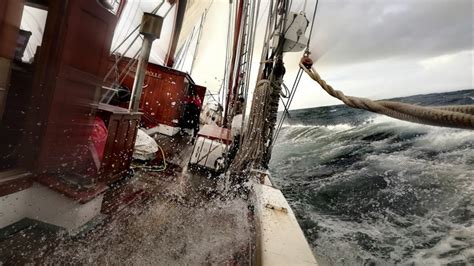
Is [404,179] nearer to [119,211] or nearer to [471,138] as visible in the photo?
[471,138]

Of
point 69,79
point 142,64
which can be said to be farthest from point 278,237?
point 142,64

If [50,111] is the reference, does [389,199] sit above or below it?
below

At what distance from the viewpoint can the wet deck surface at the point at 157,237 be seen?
7.07 feet

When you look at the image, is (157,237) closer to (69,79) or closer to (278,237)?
(278,237)

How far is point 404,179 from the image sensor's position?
9.05m

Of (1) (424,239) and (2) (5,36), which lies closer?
(2) (5,36)

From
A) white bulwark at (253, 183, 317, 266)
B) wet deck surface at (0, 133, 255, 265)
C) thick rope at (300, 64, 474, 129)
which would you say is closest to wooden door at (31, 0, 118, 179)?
wet deck surface at (0, 133, 255, 265)

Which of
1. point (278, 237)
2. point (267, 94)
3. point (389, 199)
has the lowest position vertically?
point (389, 199)

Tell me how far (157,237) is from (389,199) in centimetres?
679

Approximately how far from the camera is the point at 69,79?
257 cm

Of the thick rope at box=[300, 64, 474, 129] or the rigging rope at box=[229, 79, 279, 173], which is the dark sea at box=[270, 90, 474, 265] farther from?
the thick rope at box=[300, 64, 474, 129]

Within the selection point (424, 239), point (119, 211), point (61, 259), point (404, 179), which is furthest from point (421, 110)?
point (404, 179)

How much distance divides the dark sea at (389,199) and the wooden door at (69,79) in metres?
3.22

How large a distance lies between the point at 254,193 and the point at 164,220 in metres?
1.27
